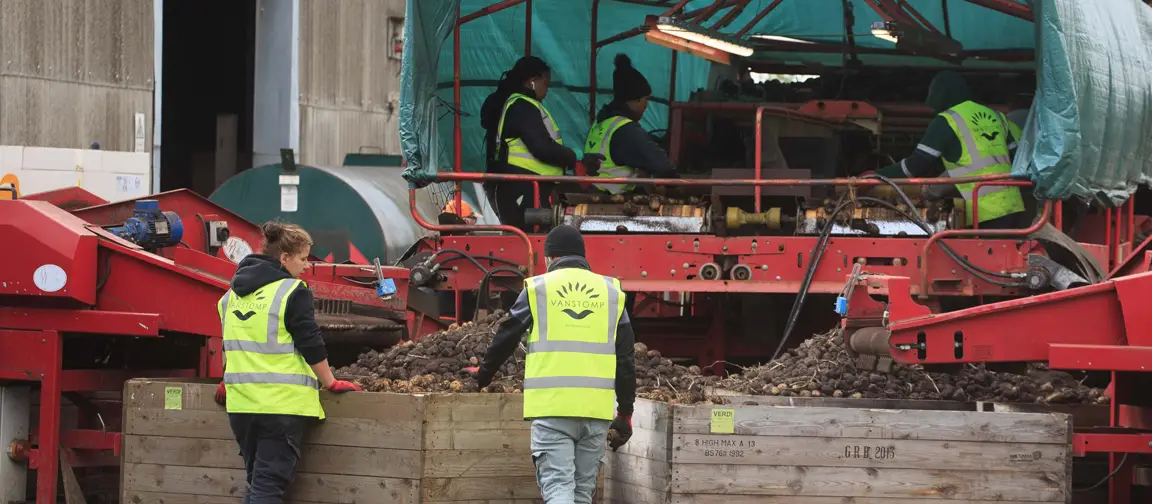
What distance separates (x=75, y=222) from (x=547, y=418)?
290 centimetres

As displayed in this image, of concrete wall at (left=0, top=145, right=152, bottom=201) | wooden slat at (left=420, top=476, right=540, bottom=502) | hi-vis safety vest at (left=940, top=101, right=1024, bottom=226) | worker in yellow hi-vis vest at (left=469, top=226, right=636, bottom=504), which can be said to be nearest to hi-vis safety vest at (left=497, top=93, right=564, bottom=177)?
hi-vis safety vest at (left=940, top=101, right=1024, bottom=226)

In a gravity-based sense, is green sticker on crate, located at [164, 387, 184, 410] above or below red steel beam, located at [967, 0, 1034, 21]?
below

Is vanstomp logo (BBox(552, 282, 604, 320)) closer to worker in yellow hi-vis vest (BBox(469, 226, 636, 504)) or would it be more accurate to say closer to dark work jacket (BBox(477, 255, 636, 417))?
worker in yellow hi-vis vest (BBox(469, 226, 636, 504))

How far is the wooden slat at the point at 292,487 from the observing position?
23.4 feet

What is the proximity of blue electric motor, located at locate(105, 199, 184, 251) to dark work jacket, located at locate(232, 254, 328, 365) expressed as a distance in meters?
2.11

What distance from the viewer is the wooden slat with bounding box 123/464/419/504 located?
713 cm

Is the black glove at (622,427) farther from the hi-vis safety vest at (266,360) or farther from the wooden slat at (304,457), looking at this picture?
the hi-vis safety vest at (266,360)

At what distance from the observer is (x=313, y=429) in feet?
23.8

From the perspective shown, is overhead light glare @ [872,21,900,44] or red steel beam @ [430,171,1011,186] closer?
red steel beam @ [430,171,1011,186]

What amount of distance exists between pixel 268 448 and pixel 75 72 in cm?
1025

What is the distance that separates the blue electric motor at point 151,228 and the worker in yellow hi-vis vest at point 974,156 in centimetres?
465

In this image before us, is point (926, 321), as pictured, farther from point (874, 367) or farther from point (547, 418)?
point (547, 418)

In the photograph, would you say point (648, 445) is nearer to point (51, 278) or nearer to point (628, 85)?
point (51, 278)

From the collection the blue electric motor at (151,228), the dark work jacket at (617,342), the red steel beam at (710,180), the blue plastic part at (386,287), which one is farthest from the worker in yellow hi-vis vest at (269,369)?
the red steel beam at (710,180)
